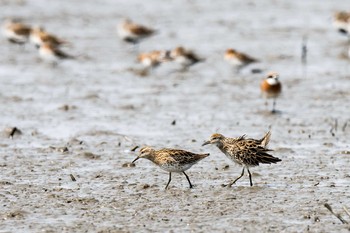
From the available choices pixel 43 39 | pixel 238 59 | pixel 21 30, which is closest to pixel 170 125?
pixel 238 59

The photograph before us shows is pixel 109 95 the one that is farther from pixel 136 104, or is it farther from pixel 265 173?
pixel 265 173

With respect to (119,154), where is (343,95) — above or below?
above

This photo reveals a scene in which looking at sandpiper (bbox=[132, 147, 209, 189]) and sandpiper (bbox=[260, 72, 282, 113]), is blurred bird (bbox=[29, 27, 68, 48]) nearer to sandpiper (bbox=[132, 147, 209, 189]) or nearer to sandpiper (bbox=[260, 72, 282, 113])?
sandpiper (bbox=[260, 72, 282, 113])

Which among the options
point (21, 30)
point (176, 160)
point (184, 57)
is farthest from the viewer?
point (21, 30)

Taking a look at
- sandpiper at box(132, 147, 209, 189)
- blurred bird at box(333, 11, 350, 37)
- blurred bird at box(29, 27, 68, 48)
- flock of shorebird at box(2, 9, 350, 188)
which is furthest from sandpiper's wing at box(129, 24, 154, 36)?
sandpiper at box(132, 147, 209, 189)

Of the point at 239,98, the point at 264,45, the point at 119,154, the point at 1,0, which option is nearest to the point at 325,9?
the point at 264,45

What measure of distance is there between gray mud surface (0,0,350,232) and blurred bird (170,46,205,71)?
244mm

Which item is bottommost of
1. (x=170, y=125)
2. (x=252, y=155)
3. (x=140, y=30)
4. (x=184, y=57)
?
(x=252, y=155)

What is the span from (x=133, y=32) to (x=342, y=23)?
691cm

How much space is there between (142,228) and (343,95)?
415 inches

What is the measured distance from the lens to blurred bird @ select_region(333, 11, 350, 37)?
27.5m

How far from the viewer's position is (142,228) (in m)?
10.1

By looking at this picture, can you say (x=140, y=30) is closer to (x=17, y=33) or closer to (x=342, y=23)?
(x=17, y=33)

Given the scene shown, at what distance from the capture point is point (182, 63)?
23.0 m
